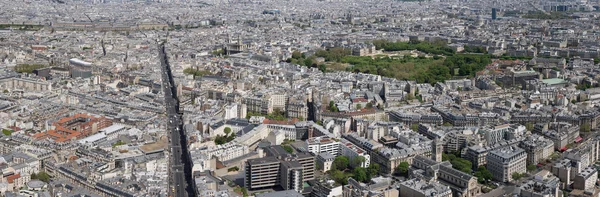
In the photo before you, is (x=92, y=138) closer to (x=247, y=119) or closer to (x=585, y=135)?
(x=247, y=119)

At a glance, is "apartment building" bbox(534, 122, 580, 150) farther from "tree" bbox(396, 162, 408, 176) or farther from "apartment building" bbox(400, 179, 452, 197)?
"apartment building" bbox(400, 179, 452, 197)

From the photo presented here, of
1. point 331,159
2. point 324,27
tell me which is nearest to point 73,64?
point 331,159

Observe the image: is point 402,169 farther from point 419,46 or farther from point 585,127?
point 419,46

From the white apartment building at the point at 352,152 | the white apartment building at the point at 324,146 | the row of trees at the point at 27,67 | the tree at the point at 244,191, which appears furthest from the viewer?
the row of trees at the point at 27,67

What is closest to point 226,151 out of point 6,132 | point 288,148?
point 288,148

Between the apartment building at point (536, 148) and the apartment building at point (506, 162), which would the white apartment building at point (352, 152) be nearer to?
the apartment building at point (506, 162)

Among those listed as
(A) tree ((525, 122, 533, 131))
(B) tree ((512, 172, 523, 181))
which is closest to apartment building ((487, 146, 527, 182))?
(B) tree ((512, 172, 523, 181))

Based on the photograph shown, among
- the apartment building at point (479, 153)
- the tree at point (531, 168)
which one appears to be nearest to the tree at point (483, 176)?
the apartment building at point (479, 153)
